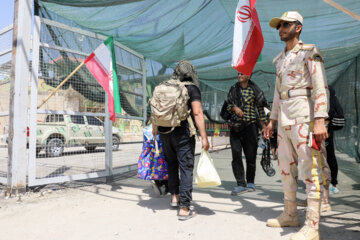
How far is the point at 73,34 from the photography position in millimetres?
4336

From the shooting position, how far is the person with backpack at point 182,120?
2.72 m

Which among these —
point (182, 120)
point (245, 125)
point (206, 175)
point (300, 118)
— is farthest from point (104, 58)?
point (300, 118)

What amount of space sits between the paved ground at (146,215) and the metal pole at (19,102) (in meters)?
0.34

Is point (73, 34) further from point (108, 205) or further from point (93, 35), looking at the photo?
point (108, 205)

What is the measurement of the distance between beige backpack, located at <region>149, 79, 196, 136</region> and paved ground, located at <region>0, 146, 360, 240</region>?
1001 mm

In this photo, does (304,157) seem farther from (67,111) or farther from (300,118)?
(67,111)

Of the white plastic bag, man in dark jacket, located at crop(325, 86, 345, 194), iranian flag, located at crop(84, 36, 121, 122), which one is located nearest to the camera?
the white plastic bag

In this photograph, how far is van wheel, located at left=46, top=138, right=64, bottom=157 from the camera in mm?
4039

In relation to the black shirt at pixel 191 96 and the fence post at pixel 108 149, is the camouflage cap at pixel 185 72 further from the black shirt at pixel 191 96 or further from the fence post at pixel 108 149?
the fence post at pixel 108 149

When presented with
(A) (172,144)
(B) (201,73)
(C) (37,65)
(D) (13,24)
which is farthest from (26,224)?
(B) (201,73)

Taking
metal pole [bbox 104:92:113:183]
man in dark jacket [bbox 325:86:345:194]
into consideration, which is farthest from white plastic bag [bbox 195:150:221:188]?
metal pole [bbox 104:92:113:183]

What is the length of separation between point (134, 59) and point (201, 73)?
229 cm

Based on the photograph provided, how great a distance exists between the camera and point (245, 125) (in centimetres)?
375

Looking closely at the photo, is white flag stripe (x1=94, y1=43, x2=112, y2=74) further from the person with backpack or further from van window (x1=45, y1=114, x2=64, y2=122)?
the person with backpack
